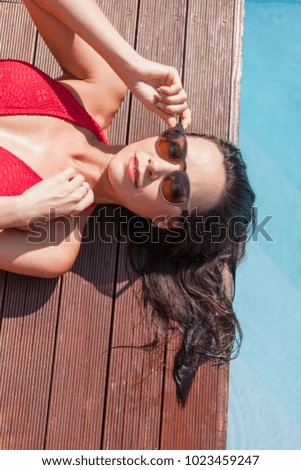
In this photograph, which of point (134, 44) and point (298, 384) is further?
point (298, 384)

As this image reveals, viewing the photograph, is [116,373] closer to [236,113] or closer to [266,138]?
[236,113]

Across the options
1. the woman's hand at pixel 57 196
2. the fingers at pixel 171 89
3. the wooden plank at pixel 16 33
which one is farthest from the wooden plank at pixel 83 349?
the wooden plank at pixel 16 33

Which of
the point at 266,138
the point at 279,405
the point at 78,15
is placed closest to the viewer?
the point at 78,15

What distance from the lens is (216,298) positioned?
2.30 meters

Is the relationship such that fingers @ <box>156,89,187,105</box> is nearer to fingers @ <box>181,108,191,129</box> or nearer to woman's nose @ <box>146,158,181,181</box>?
fingers @ <box>181,108,191,129</box>

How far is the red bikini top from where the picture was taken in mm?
1868

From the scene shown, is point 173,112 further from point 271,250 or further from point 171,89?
point 271,250

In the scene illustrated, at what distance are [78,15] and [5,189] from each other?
68 centimetres

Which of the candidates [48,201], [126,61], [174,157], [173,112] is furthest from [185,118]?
[48,201]

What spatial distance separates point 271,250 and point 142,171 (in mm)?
1849

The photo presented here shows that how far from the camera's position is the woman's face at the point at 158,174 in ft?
5.94

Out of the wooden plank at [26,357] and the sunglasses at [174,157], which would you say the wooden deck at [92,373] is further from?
the sunglasses at [174,157]
